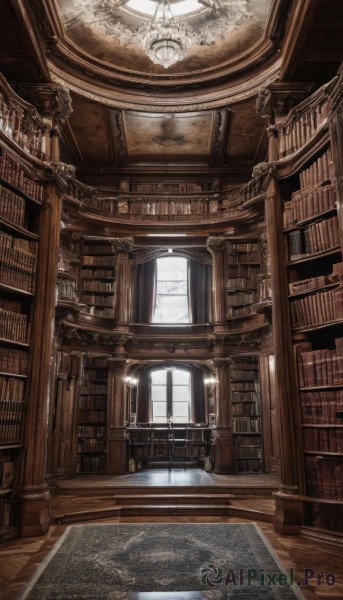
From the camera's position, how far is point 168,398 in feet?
34.0

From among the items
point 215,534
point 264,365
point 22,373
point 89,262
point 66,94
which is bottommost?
point 215,534

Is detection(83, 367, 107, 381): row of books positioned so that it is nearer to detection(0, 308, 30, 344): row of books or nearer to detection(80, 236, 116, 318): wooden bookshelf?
detection(80, 236, 116, 318): wooden bookshelf

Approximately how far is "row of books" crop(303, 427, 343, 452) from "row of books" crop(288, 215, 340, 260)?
1.79 meters

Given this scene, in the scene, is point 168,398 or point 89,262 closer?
point 89,262

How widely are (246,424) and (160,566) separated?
5.44 m

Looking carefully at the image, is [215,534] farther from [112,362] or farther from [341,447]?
[112,362]

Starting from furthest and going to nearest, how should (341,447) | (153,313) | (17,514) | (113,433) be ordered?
(153,313)
(113,433)
(17,514)
(341,447)

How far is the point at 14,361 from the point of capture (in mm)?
4609

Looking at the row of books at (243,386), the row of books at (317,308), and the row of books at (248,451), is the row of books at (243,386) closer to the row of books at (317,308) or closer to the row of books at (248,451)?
the row of books at (248,451)

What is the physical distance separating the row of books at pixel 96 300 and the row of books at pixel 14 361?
4436 mm

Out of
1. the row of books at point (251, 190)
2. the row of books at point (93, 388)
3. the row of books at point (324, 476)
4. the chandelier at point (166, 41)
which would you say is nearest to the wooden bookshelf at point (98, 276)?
the row of books at point (93, 388)

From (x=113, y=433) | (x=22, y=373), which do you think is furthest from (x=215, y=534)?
(x=113, y=433)

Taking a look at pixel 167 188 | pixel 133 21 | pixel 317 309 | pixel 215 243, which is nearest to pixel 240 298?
pixel 215 243

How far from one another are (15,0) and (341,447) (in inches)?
215
